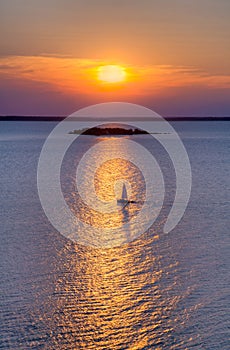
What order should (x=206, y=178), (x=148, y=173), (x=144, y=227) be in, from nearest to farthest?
(x=144, y=227)
(x=206, y=178)
(x=148, y=173)

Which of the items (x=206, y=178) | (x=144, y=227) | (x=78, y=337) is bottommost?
(x=78, y=337)

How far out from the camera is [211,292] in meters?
10.0

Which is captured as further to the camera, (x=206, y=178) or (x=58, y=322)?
(x=206, y=178)

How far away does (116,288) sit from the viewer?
10180 millimetres

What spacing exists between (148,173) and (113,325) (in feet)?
77.1

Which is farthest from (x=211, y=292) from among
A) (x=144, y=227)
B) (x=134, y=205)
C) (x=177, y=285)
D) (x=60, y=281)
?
(x=134, y=205)

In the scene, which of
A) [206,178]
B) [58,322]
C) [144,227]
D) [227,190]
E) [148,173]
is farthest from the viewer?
[148,173]

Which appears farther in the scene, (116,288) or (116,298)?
(116,288)

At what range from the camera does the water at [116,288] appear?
8.20m

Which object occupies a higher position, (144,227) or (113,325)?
(144,227)

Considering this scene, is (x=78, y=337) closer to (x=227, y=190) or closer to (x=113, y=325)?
(x=113, y=325)

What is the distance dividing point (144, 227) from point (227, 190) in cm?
897

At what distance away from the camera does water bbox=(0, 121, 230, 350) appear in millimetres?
8195

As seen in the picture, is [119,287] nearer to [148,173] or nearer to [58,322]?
[58,322]
